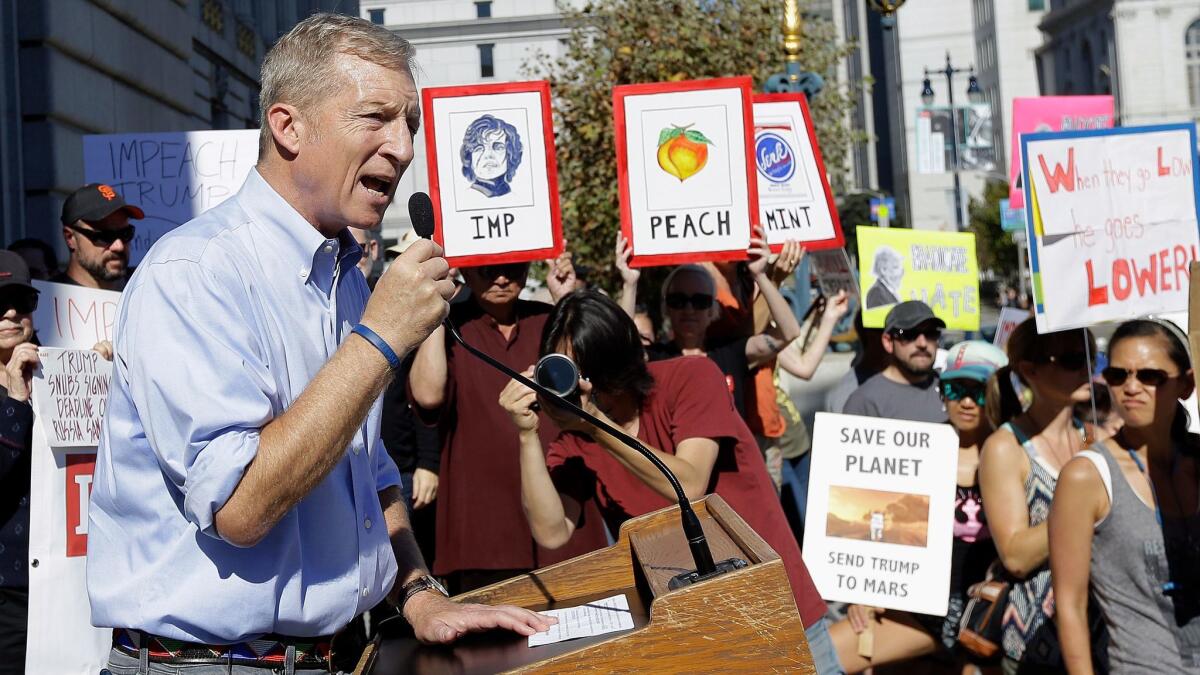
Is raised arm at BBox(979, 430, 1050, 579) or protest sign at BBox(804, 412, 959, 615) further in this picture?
protest sign at BBox(804, 412, 959, 615)

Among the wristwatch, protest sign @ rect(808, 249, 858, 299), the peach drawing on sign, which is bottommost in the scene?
the wristwatch

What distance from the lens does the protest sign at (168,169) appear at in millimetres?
6848

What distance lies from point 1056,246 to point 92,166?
4.50 m

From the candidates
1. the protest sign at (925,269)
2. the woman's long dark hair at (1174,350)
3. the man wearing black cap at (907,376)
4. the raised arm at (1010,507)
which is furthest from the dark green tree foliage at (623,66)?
the woman's long dark hair at (1174,350)

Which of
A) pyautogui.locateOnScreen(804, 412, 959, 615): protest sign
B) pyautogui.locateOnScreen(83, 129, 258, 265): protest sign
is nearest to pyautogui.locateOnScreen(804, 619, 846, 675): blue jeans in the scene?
pyautogui.locateOnScreen(804, 412, 959, 615): protest sign

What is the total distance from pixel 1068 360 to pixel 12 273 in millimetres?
3729

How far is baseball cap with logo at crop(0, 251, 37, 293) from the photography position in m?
4.44

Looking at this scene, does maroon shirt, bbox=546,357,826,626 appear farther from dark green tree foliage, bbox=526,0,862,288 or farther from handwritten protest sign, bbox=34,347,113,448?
dark green tree foliage, bbox=526,0,862,288

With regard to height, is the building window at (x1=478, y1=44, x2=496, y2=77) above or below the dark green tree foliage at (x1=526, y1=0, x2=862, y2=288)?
above

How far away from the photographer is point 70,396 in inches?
174

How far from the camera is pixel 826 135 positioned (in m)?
21.2

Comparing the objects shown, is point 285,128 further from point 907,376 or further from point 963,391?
point 907,376

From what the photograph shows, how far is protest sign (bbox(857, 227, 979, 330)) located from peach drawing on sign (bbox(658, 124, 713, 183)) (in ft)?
7.66

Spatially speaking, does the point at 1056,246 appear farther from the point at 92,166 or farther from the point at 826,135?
the point at 826,135
